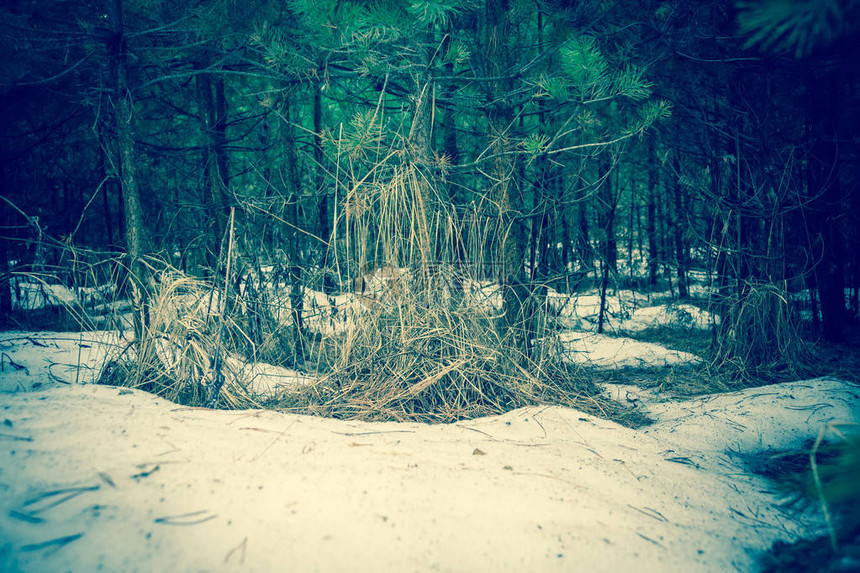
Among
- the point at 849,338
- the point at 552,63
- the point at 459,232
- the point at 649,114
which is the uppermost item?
the point at 552,63

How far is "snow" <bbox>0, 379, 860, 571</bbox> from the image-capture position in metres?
1.25

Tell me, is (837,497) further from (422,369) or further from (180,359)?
(180,359)

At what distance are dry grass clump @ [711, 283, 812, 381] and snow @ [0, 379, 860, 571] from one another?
2.68 meters

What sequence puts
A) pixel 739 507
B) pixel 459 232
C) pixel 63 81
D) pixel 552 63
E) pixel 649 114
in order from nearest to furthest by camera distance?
pixel 739 507
pixel 459 232
pixel 649 114
pixel 552 63
pixel 63 81

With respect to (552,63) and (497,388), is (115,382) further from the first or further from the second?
(552,63)

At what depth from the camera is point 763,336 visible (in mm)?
4504

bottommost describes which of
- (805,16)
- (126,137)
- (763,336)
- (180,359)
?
(763,336)

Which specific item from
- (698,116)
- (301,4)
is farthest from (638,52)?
(301,4)

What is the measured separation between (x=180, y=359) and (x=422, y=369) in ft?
4.63

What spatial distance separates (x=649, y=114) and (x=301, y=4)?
2701 millimetres

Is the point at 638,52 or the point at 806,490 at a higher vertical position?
the point at 638,52

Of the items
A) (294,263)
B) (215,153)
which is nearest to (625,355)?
(294,263)

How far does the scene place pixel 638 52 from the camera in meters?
4.16

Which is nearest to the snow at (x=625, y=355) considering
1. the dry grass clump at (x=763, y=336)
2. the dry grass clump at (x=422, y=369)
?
the dry grass clump at (x=763, y=336)
